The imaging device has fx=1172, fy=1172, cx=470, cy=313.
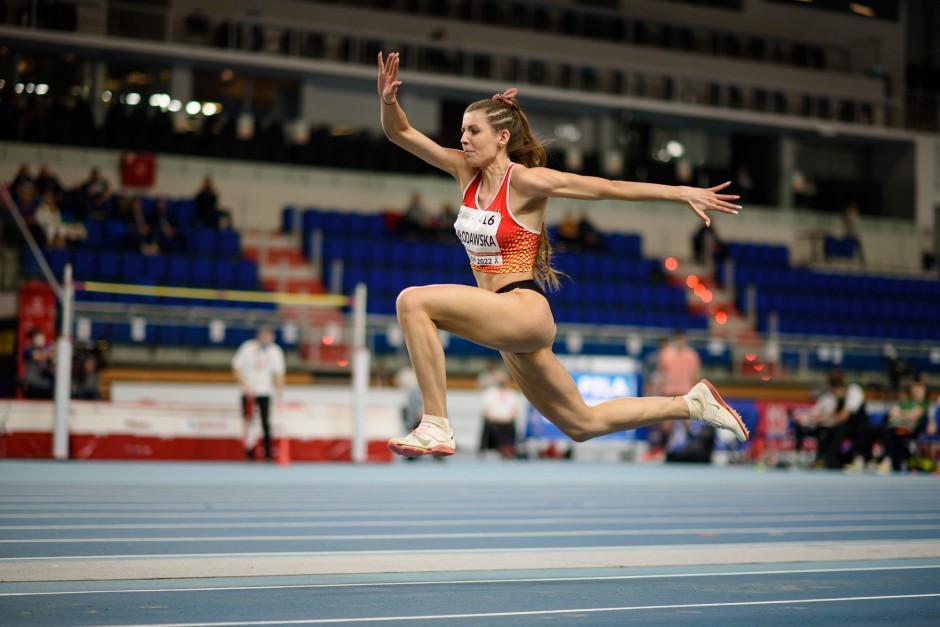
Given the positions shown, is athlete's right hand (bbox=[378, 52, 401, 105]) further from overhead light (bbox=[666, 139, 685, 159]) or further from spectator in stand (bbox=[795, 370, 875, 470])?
overhead light (bbox=[666, 139, 685, 159])

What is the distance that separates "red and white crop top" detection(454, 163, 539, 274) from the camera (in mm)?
5289

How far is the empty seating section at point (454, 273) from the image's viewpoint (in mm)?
22859

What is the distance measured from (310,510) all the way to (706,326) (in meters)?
17.6

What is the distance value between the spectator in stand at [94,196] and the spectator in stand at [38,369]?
601 cm

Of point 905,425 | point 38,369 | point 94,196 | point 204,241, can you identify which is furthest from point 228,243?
point 905,425

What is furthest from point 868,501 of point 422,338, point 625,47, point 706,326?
point 625,47

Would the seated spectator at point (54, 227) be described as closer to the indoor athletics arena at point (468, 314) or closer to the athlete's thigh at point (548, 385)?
the indoor athletics arena at point (468, 314)

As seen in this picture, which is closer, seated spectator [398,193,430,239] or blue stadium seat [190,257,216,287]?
blue stadium seat [190,257,216,287]

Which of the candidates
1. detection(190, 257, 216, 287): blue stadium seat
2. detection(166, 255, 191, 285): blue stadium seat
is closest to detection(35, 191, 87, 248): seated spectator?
detection(166, 255, 191, 285): blue stadium seat

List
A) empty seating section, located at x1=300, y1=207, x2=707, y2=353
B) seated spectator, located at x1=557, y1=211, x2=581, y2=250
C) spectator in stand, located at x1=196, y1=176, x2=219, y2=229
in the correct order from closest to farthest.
Result: empty seating section, located at x1=300, y1=207, x2=707, y2=353
spectator in stand, located at x1=196, y1=176, x2=219, y2=229
seated spectator, located at x1=557, y1=211, x2=581, y2=250

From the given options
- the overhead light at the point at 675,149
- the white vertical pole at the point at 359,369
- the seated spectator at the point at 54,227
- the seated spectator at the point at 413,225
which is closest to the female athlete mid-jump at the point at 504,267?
the white vertical pole at the point at 359,369

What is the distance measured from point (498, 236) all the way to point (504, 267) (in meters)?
0.16

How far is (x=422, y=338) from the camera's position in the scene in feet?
16.7

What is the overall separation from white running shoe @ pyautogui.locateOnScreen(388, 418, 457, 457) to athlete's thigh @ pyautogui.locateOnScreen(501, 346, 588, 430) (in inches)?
19.4
